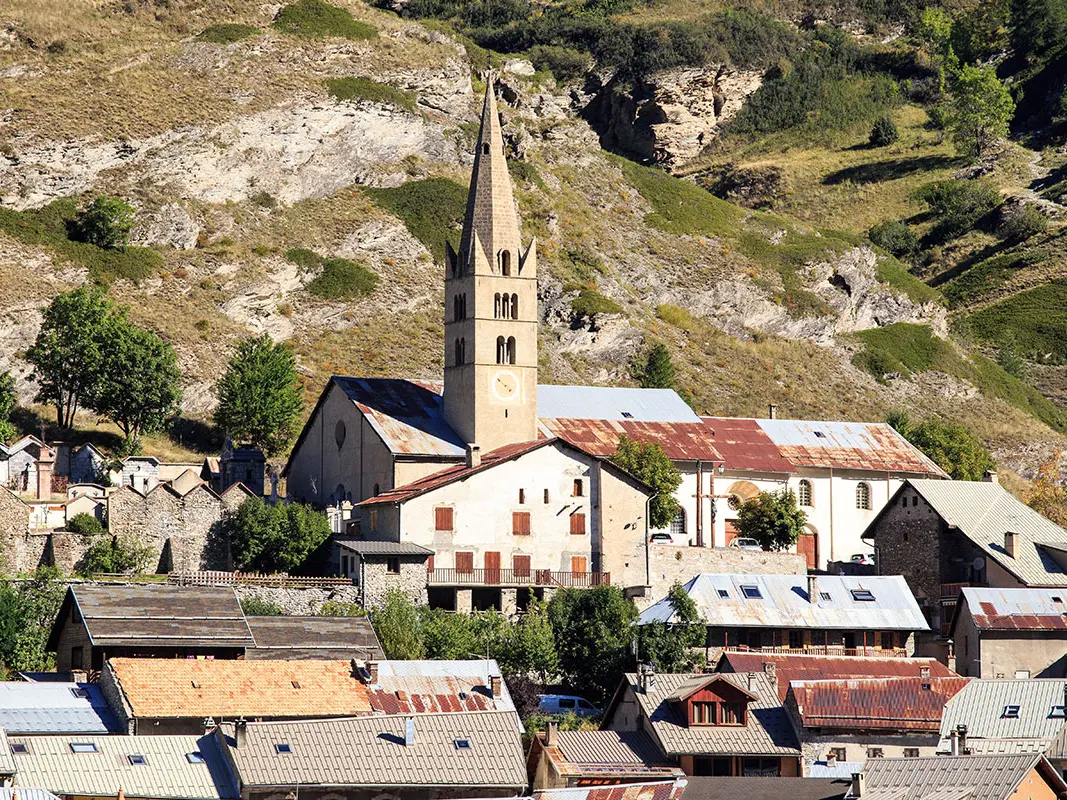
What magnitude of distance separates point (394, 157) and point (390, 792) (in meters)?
90.9

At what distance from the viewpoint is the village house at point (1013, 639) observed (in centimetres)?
8456

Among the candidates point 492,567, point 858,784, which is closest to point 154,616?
point 492,567

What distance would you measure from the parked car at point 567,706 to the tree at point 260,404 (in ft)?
117

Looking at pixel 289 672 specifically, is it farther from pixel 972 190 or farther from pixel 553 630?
pixel 972 190

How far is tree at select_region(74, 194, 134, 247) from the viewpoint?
425ft

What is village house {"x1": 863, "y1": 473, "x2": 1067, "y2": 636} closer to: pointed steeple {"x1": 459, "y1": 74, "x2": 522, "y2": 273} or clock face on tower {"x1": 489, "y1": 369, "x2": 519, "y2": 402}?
clock face on tower {"x1": 489, "y1": 369, "x2": 519, "y2": 402}

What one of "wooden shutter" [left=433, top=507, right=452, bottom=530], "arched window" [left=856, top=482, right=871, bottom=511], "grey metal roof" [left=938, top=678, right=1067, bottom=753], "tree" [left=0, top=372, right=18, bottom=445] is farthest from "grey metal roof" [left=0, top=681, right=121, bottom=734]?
"arched window" [left=856, top=482, right=871, bottom=511]

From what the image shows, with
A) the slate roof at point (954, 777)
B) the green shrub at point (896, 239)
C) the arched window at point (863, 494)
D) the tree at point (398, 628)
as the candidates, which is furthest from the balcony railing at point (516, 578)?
the green shrub at point (896, 239)

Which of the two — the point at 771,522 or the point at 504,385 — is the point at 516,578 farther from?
the point at 771,522

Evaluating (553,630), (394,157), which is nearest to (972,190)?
(394,157)

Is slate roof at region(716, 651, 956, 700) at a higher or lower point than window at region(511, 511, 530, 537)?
lower

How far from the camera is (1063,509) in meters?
118

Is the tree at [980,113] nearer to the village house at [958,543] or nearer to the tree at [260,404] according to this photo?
the tree at [260,404]

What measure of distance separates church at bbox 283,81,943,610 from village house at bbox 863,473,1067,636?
10357 mm
